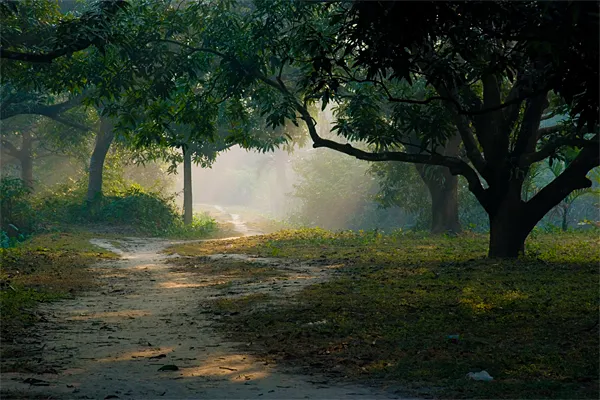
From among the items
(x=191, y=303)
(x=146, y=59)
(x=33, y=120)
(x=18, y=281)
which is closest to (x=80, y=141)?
(x=33, y=120)

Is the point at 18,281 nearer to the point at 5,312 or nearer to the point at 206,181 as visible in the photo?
the point at 5,312

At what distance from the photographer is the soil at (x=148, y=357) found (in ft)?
18.4

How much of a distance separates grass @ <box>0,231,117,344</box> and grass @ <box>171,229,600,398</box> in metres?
2.77

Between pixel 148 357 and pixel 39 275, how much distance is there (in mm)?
7457

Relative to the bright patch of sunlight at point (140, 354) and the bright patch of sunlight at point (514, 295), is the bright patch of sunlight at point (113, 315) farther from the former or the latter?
the bright patch of sunlight at point (514, 295)

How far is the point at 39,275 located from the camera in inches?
530

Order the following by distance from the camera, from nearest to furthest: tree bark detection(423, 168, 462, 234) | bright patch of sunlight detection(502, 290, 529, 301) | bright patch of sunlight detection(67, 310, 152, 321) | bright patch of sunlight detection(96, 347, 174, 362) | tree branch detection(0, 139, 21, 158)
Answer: bright patch of sunlight detection(96, 347, 174, 362)
bright patch of sunlight detection(67, 310, 152, 321)
bright patch of sunlight detection(502, 290, 529, 301)
tree bark detection(423, 168, 462, 234)
tree branch detection(0, 139, 21, 158)

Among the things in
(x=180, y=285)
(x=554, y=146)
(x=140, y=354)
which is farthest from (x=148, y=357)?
(x=554, y=146)

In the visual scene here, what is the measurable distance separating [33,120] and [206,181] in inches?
3638

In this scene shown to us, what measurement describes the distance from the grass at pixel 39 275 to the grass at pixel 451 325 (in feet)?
9.07

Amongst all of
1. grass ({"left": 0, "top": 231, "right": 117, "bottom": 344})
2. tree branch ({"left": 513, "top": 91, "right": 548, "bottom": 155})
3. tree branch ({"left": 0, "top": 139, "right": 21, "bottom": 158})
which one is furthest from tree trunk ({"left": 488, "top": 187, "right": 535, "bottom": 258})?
tree branch ({"left": 0, "top": 139, "right": 21, "bottom": 158})

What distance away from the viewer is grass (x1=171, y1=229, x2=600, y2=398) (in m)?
6.16

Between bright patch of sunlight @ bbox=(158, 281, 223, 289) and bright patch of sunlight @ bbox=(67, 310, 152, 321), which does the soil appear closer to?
bright patch of sunlight @ bbox=(67, 310, 152, 321)

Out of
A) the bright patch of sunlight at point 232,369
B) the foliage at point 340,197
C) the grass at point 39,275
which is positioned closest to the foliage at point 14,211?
the grass at point 39,275
